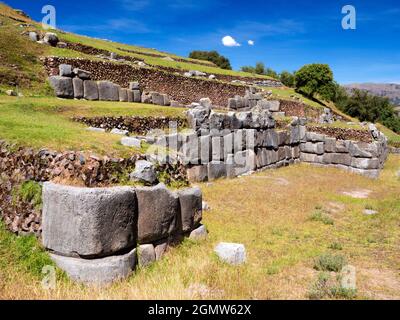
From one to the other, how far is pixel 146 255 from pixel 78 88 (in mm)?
13459

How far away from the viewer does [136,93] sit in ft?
72.1

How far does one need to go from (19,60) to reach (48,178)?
14.4 m

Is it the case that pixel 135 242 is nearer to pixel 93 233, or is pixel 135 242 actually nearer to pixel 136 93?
pixel 93 233

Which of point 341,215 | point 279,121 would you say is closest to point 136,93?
point 279,121

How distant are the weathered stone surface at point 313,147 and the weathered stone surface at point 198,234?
54.2 ft

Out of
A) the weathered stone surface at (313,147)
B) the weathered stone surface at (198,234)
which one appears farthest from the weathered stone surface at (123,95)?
the weathered stone surface at (198,234)

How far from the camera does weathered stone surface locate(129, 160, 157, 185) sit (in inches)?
297

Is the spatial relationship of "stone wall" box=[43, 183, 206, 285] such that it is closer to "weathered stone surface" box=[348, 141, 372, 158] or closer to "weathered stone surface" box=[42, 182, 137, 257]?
"weathered stone surface" box=[42, 182, 137, 257]

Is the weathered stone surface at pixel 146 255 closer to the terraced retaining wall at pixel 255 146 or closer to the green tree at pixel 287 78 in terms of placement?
the terraced retaining wall at pixel 255 146

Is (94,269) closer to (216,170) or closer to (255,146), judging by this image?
(216,170)

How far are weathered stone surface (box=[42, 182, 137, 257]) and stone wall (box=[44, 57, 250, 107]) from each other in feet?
47.6

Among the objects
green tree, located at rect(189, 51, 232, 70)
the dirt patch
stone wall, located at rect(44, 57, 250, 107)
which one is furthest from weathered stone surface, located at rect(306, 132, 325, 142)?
→ green tree, located at rect(189, 51, 232, 70)

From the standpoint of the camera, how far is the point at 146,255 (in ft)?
23.3

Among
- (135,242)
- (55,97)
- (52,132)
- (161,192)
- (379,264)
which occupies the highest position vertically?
(55,97)
